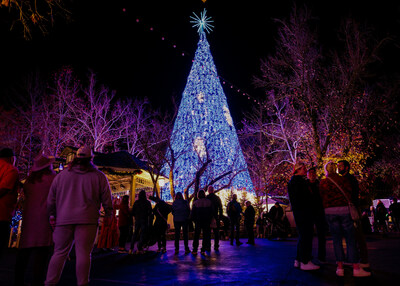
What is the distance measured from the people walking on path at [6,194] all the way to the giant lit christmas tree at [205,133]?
1958cm

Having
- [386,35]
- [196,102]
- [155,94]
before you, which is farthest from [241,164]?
[155,94]

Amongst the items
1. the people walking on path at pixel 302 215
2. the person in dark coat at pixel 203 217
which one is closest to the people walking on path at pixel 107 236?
the person in dark coat at pixel 203 217

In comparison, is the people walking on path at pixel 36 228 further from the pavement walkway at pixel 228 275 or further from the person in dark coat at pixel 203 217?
the person in dark coat at pixel 203 217

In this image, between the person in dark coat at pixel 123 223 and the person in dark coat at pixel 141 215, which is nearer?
the person in dark coat at pixel 141 215

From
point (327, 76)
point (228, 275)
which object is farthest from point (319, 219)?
point (327, 76)

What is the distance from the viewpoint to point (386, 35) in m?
15.9

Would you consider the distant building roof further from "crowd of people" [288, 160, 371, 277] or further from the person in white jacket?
the person in white jacket

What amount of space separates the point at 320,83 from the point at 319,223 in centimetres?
1351

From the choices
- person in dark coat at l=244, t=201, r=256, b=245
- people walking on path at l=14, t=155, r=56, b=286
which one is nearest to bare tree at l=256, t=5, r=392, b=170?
person in dark coat at l=244, t=201, r=256, b=245

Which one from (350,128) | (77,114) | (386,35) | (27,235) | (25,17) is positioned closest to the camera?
(27,235)

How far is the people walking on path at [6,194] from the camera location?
429 cm

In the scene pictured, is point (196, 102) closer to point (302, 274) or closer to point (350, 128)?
point (350, 128)

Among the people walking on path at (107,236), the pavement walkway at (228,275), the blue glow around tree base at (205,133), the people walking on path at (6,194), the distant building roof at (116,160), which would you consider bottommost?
the pavement walkway at (228,275)

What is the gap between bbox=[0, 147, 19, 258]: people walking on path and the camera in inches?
169
